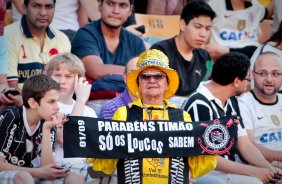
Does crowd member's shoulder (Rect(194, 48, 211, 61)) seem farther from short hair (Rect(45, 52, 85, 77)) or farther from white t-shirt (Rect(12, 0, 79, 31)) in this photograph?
short hair (Rect(45, 52, 85, 77))

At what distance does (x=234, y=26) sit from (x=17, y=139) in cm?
376

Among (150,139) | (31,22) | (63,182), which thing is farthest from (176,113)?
(31,22)

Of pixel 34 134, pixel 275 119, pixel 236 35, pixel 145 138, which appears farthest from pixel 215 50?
pixel 145 138

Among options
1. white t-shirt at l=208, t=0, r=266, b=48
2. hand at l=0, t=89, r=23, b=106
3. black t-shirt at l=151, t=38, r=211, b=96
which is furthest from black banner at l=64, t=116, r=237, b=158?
white t-shirt at l=208, t=0, r=266, b=48

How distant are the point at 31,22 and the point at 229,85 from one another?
197 cm

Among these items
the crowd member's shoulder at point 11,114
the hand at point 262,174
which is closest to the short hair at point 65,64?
the crowd member's shoulder at point 11,114

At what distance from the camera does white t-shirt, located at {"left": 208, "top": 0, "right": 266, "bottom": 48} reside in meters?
10.3

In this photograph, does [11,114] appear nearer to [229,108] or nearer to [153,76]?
[153,76]

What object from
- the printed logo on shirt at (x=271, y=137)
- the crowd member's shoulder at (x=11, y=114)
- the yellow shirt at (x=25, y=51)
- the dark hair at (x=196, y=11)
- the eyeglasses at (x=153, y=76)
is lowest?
the printed logo on shirt at (x=271, y=137)

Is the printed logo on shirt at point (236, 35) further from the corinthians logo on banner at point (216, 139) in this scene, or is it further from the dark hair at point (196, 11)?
the corinthians logo on banner at point (216, 139)

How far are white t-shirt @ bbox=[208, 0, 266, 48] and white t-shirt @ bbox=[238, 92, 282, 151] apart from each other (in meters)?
1.63

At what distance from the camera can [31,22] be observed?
8758mm

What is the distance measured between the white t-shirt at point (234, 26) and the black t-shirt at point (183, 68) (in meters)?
1.09

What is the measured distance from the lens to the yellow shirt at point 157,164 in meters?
6.68
